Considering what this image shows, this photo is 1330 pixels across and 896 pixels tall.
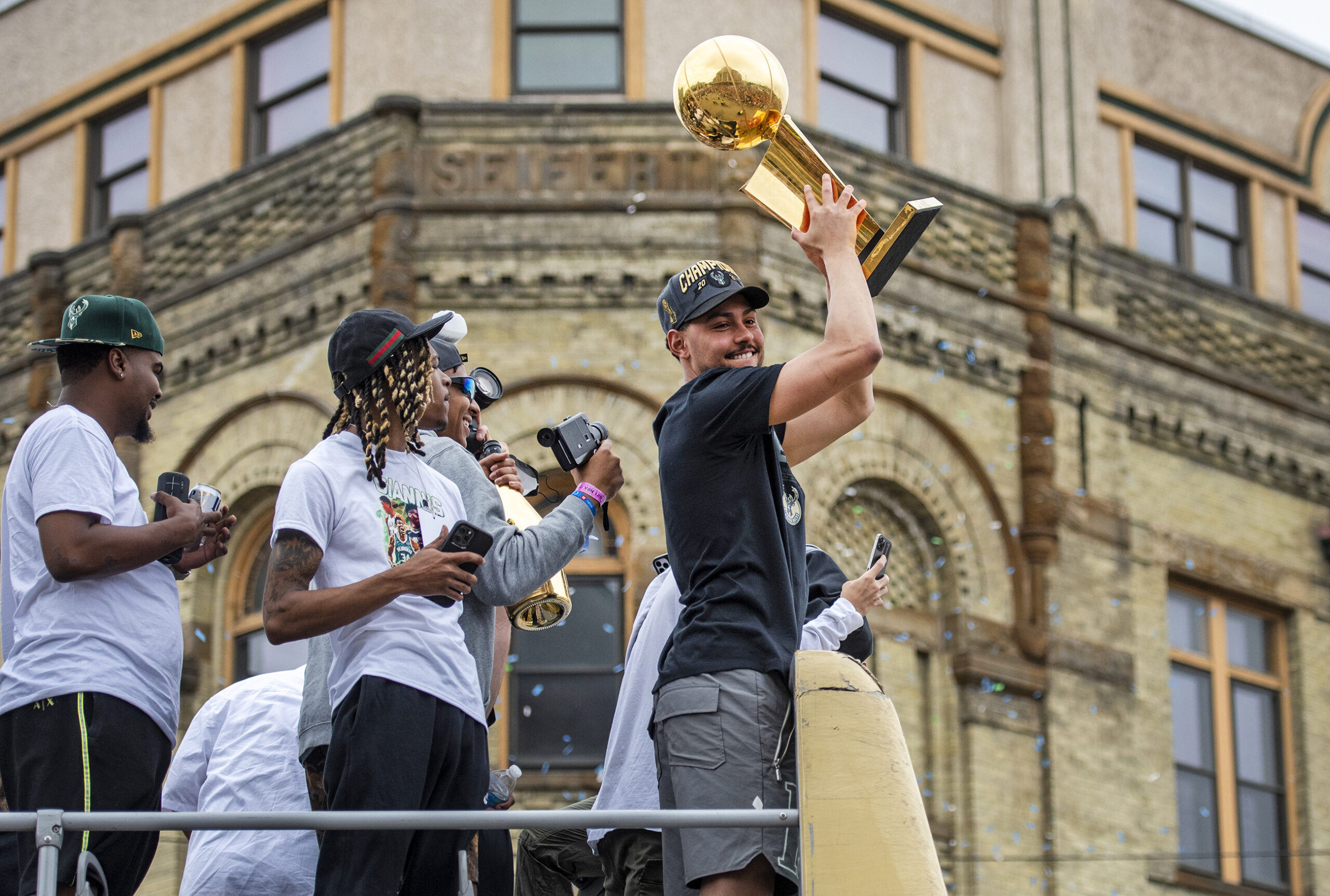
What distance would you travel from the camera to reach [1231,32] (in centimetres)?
1986

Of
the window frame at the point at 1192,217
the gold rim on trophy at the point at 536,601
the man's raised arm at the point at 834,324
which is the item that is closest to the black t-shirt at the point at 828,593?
the gold rim on trophy at the point at 536,601

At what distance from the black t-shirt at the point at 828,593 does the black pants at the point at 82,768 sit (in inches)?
100

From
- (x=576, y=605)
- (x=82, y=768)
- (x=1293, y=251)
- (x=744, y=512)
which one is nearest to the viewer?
(x=82, y=768)

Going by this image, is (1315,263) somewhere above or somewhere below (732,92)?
above

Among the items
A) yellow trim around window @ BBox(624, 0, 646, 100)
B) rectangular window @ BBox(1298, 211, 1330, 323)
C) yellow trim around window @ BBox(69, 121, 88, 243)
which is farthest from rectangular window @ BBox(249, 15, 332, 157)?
rectangular window @ BBox(1298, 211, 1330, 323)

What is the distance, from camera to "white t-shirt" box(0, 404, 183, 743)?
5.06m

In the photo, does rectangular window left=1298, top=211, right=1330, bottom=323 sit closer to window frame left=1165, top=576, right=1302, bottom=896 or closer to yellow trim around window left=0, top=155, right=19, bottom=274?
window frame left=1165, top=576, right=1302, bottom=896

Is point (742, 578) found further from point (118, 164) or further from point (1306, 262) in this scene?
point (1306, 262)

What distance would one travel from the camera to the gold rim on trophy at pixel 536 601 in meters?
6.37

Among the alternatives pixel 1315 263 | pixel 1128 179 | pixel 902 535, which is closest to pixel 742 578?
pixel 902 535

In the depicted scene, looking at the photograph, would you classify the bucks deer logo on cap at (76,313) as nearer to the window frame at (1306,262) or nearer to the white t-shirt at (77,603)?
the white t-shirt at (77,603)

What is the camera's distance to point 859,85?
675 inches

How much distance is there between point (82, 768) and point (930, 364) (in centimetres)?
1181

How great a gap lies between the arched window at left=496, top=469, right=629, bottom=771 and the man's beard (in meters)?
8.52
